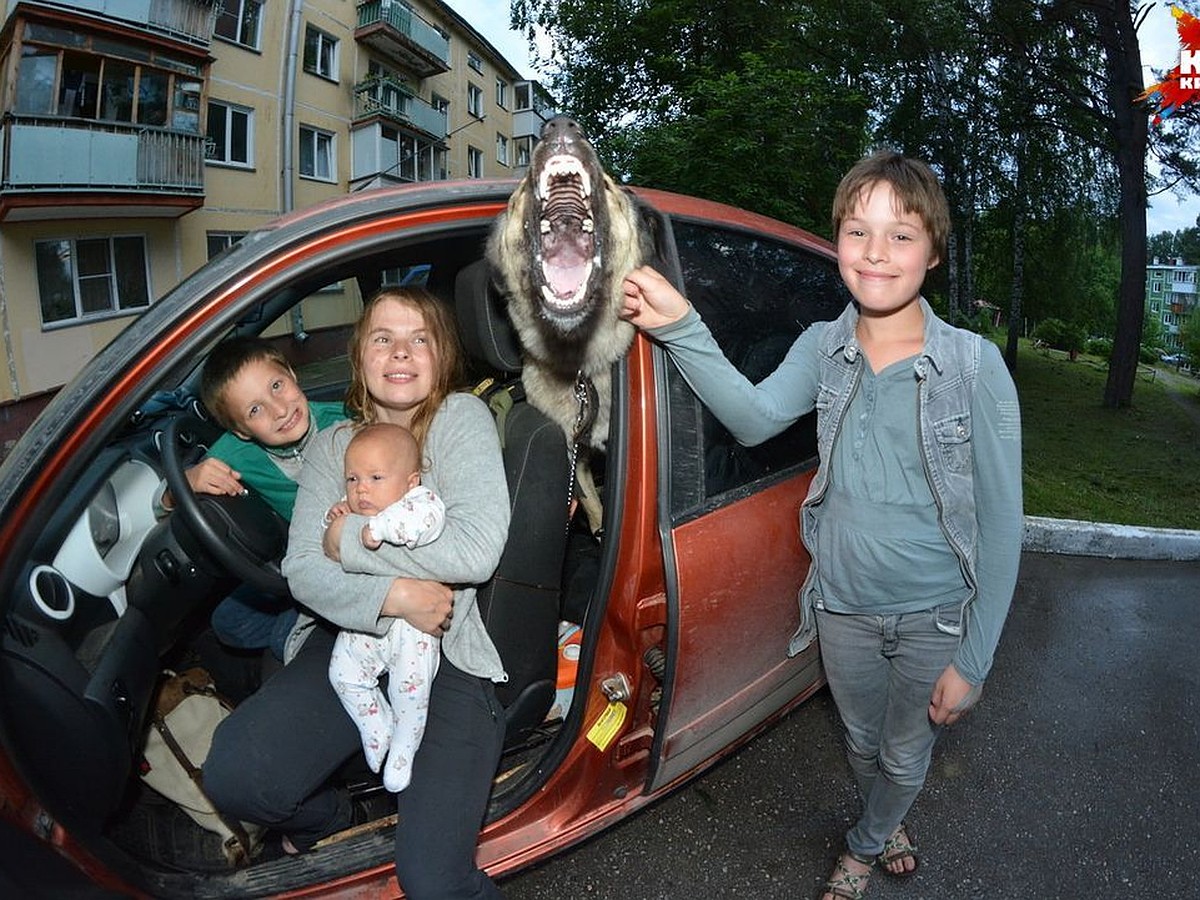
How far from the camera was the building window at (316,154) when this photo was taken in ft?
10.2

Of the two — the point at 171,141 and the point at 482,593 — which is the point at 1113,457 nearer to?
the point at 482,593

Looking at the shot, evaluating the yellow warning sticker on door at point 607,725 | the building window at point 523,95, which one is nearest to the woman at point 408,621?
the yellow warning sticker on door at point 607,725

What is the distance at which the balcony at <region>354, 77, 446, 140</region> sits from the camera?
362 centimetres

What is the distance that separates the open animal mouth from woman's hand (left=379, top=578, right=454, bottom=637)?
693 millimetres

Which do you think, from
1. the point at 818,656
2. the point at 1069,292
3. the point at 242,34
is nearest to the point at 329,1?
the point at 242,34

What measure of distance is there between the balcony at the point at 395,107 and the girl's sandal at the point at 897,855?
3434 mm

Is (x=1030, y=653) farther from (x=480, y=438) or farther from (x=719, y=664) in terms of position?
(x=480, y=438)

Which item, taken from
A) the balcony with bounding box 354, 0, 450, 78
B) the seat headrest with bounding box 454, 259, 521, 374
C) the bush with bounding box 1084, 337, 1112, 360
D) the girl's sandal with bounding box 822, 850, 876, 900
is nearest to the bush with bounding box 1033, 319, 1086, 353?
the bush with bounding box 1084, 337, 1112, 360

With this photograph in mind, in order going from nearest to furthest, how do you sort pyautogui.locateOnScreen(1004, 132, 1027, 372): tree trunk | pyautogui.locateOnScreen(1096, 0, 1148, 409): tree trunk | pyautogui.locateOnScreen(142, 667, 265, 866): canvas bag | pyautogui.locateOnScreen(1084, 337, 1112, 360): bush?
1. pyautogui.locateOnScreen(142, 667, 265, 866): canvas bag
2. pyautogui.locateOnScreen(1096, 0, 1148, 409): tree trunk
3. pyautogui.locateOnScreen(1004, 132, 1027, 372): tree trunk
4. pyautogui.locateOnScreen(1084, 337, 1112, 360): bush

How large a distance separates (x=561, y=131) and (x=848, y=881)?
6.98 ft

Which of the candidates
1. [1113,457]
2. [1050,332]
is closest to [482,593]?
[1113,457]

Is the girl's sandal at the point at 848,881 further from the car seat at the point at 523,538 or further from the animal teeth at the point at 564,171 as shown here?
the animal teeth at the point at 564,171

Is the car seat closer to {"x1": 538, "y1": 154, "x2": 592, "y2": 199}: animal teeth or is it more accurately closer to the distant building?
{"x1": 538, "y1": 154, "x2": 592, "y2": 199}: animal teeth

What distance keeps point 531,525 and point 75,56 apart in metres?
2.44
